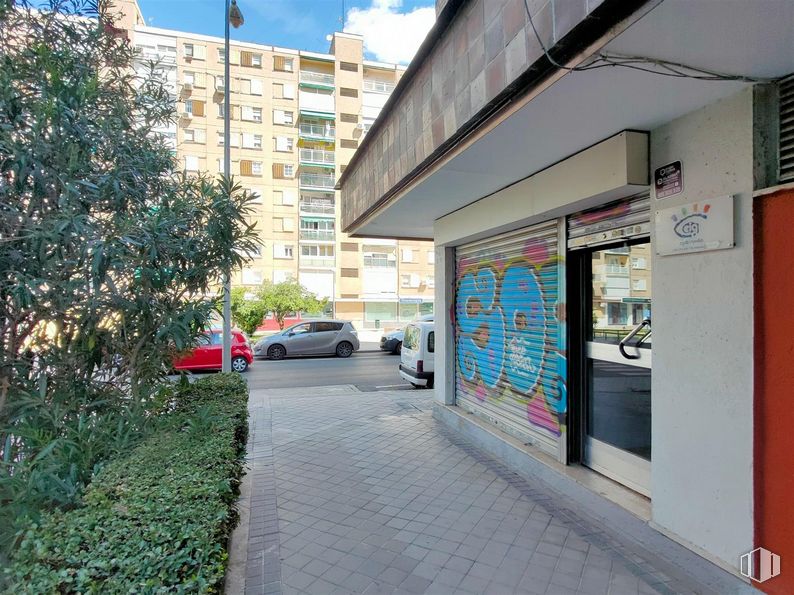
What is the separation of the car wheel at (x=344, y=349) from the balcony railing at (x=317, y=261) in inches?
866

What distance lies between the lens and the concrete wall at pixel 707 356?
2.60 meters

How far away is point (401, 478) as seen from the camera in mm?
4793

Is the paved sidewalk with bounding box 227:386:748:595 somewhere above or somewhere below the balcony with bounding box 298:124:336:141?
below

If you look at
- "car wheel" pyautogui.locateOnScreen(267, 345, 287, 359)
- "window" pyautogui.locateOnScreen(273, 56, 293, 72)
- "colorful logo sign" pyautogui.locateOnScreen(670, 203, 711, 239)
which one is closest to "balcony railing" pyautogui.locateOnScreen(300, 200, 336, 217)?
"window" pyautogui.locateOnScreen(273, 56, 293, 72)

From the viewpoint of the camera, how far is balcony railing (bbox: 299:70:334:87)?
41.0 m

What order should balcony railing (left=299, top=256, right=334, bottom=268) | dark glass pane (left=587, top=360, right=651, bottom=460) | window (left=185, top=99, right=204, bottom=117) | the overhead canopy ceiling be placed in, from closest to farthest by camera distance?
the overhead canopy ceiling, dark glass pane (left=587, top=360, right=651, bottom=460), window (left=185, top=99, right=204, bottom=117), balcony railing (left=299, top=256, right=334, bottom=268)

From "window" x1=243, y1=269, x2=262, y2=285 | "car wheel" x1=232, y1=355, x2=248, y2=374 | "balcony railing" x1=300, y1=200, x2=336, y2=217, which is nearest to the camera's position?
"car wheel" x1=232, y1=355, x2=248, y2=374

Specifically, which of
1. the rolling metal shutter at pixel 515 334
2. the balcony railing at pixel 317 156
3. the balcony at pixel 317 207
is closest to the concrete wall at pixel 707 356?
the rolling metal shutter at pixel 515 334

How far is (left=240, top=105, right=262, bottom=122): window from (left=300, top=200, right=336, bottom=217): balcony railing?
8166 mm

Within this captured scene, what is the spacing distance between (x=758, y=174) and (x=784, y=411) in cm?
134

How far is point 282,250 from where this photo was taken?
127 ft

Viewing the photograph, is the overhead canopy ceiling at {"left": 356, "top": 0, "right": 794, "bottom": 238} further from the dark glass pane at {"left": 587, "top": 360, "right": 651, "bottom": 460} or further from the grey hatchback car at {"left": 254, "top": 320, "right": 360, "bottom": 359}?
the grey hatchback car at {"left": 254, "top": 320, "right": 360, "bottom": 359}

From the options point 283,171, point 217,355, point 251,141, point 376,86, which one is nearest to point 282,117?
point 251,141

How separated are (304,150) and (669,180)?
40.3 meters
